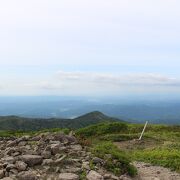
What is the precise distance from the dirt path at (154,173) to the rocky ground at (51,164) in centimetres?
224

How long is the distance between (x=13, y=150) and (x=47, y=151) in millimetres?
1753

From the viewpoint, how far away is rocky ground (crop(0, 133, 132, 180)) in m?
14.1

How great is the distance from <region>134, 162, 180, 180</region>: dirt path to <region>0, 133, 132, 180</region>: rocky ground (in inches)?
88.1

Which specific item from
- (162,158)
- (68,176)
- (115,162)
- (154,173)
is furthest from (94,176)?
(162,158)

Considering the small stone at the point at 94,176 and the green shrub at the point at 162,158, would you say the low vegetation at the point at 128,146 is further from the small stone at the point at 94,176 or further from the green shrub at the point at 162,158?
the small stone at the point at 94,176

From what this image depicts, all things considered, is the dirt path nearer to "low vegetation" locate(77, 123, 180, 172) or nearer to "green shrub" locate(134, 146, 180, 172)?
"green shrub" locate(134, 146, 180, 172)

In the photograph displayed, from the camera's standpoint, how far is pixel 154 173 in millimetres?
18203

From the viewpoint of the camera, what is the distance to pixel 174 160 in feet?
66.9

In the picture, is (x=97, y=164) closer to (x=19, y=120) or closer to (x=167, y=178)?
(x=167, y=178)

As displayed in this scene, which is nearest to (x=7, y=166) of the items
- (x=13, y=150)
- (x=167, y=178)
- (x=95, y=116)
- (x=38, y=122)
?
(x=13, y=150)

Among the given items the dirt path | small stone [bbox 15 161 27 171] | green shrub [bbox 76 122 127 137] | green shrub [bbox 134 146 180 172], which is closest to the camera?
small stone [bbox 15 161 27 171]

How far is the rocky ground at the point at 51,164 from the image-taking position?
1407 cm

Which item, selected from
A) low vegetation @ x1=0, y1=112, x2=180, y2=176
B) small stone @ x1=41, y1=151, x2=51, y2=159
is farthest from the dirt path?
small stone @ x1=41, y1=151, x2=51, y2=159

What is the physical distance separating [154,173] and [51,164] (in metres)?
5.77
